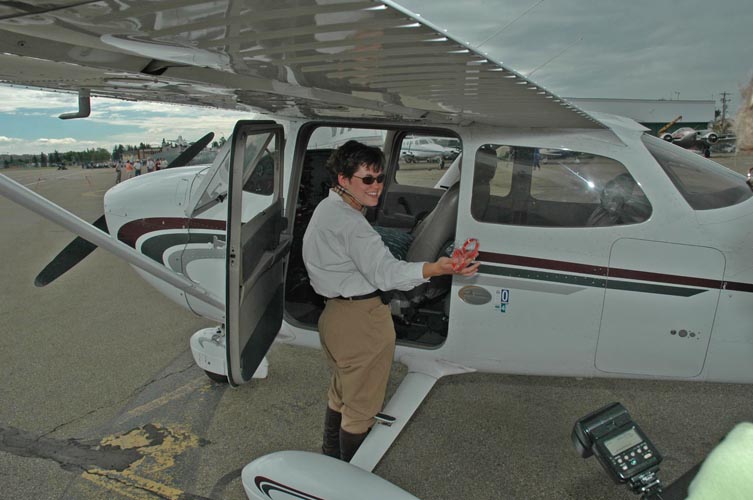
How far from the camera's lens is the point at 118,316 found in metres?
5.01

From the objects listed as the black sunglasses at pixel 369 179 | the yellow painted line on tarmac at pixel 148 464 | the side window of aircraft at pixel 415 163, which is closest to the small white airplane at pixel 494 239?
the black sunglasses at pixel 369 179

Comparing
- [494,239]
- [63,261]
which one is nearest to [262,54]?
[494,239]

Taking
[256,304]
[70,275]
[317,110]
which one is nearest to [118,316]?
[70,275]

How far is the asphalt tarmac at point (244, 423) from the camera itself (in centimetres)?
261

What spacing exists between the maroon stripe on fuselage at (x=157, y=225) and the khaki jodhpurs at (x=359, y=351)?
1118mm

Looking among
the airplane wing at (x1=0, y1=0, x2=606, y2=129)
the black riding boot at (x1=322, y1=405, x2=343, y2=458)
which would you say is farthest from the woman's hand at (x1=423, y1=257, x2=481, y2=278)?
the black riding boot at (x1=322, y1=405, x2=343, y2=458)

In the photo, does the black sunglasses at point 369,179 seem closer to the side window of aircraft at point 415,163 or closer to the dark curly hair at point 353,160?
the dark curly hair at point 353,160

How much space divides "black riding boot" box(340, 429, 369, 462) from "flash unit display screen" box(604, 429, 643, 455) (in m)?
1.28

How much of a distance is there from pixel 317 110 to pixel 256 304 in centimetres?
101

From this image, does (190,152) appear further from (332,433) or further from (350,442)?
(350,442)

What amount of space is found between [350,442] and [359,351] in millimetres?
505

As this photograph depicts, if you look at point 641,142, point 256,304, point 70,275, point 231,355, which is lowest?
point 70,275

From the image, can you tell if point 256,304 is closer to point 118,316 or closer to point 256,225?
point 256,225

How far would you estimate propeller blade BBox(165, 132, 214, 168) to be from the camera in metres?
3.77
